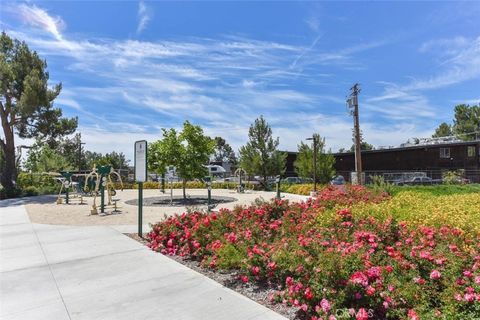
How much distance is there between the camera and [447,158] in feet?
121

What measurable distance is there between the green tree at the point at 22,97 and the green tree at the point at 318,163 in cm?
1865

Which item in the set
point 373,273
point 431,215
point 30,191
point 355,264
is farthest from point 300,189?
point 373,273

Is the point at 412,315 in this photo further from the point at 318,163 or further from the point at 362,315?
the point at 318,163

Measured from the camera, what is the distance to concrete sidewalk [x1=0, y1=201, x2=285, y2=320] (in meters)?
3.90

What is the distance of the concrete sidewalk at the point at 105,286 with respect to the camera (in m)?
3.90

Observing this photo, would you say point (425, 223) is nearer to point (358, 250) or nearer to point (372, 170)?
point (358, 250)

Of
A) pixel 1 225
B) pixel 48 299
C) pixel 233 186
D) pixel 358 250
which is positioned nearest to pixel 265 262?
pixel 358 250

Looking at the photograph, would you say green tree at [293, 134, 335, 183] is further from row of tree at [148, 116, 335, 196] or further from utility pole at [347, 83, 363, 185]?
utility pole at [347, 83, 363, 185]

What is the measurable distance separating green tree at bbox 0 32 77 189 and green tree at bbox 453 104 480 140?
6882 centimetres

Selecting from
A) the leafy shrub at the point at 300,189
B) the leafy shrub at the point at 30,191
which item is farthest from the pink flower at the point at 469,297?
the leafy shrub at the point at 30,191

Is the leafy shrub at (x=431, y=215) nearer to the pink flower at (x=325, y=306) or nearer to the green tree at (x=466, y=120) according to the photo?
the pink flower at (x=325, y=306)

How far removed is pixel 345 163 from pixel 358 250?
41.5m

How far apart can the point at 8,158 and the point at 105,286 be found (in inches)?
935

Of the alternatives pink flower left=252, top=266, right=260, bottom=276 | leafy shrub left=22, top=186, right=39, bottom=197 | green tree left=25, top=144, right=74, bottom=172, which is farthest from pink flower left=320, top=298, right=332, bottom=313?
green tree left=25, top=144, right=74, bottom=172
